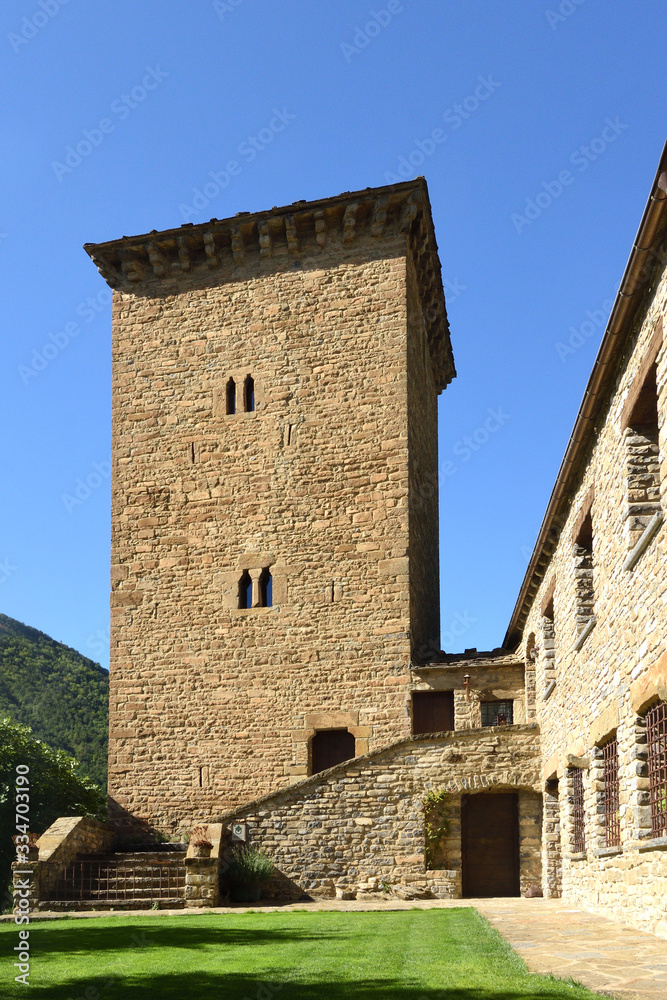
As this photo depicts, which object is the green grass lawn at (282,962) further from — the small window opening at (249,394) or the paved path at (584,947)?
the small window opening at (249,394)

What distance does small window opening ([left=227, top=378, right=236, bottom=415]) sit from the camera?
20109mm

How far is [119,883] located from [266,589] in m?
5.96

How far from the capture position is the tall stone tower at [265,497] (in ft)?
59.7

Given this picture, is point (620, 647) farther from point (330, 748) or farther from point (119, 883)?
point (330, 748)

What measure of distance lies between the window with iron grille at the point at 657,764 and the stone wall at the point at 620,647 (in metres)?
0.08

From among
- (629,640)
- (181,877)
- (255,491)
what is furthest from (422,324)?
(629,640)

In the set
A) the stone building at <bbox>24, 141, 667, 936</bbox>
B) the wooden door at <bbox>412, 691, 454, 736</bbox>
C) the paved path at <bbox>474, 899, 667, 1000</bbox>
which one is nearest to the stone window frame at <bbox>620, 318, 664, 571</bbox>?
the paved path at <bbox>474, 899, 667, 1000</bbox>

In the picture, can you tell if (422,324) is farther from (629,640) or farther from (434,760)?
(629,640)

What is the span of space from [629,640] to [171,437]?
13.2 meters

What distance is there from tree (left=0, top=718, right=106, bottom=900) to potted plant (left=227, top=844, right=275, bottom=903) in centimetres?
647

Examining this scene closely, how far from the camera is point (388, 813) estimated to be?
49.6ft

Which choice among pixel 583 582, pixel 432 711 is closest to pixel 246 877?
pixel 432 711

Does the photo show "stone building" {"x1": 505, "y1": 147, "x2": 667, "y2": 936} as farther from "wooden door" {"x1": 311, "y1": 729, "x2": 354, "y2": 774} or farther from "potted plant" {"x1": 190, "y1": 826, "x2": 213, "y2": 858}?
"wooden door" {"x1": 311, "y1": 729, "x2": 354, "y2": 774}

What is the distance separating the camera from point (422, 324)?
21.7m
